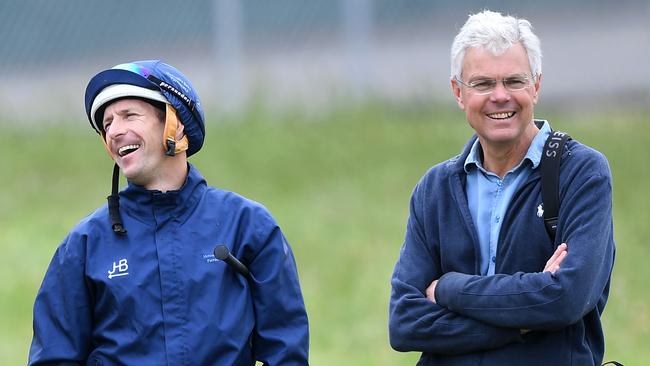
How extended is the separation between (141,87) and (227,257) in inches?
26.2

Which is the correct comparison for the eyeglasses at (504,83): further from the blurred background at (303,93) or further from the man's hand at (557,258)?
the blurred background at (303,93)

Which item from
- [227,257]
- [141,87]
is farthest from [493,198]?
[141,87]

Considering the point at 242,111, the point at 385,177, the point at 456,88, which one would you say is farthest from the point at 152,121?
the point at 242,111

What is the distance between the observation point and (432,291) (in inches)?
181

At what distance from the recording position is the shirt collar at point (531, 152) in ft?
14.8

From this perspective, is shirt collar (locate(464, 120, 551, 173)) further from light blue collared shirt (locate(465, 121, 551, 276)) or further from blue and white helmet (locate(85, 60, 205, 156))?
blue and white helmet (locate(85, 60, 205, 156))

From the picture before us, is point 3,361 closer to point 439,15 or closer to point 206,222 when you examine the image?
point 206,222

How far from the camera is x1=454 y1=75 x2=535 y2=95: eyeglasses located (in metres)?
4.46

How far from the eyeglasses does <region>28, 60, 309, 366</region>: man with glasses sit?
0.88 metres

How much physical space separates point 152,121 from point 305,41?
915cm

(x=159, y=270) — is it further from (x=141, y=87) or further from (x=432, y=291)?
(x=432, y=291)

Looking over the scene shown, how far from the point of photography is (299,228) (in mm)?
10992

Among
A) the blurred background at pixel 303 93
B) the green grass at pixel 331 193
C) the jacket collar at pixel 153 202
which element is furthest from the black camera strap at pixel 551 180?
the blurred background at pixel 303 93

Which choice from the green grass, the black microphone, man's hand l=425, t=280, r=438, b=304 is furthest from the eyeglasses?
the green grass
